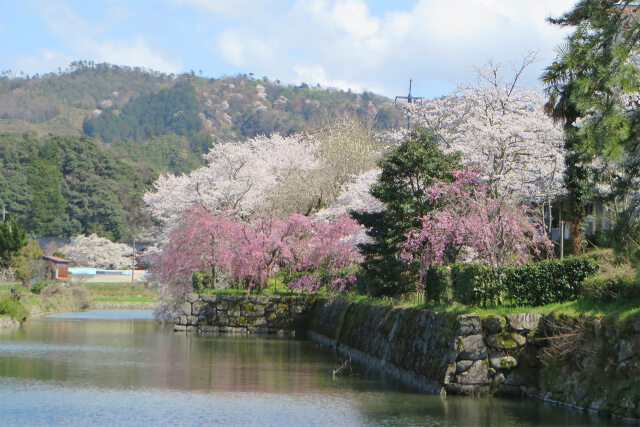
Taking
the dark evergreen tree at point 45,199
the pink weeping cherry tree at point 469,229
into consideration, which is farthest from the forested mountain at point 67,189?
the pink weeping cherry tree at point 469,229

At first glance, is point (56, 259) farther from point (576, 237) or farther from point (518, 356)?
point (518, 356)

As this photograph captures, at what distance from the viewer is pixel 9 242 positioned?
62562 mm

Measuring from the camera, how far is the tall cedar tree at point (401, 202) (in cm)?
2695

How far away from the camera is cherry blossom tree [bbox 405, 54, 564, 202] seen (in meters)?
30.7

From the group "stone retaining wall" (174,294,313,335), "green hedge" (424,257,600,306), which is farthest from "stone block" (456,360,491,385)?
"stone retaining wall" (174,294,313,335)

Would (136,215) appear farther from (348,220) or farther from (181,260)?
(348,220)

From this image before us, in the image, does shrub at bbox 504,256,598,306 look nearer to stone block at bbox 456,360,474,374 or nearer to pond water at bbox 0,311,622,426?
stone block at bbox 456,360,474,374

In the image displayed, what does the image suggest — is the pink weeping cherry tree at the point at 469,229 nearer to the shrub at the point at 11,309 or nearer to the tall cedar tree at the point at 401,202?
the tall cedar tree at the point at 401,202

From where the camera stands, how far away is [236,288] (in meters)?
42.8

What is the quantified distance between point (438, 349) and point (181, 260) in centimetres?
2526

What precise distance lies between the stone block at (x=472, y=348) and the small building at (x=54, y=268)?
211 ft

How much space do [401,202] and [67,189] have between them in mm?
77039

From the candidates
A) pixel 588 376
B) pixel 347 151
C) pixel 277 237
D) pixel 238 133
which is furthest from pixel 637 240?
pixel 238 133

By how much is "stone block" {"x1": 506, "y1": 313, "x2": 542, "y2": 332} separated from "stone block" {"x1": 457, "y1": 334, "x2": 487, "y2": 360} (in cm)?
77
